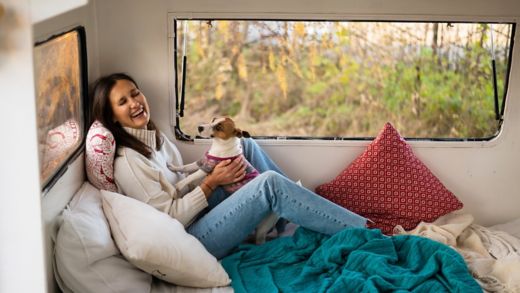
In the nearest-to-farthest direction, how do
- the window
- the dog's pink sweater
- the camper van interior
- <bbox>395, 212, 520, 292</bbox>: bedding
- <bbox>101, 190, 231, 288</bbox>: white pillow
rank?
the camper van interior → <bbox>101, 190, 231, 288</bbox>: white pillow → <bbox>395, 212, 520, 292</bbox>: bedding → the dog's pink sweater → the window

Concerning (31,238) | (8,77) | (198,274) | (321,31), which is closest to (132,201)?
(198,274)

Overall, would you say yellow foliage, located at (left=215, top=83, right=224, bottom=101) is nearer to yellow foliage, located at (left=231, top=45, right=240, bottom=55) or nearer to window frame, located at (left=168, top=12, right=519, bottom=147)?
yellow foliage, located at (left=231, top=45, right=240, bottom=55)

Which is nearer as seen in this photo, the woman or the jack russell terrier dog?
the woman

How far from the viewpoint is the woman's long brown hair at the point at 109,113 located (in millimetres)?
3252

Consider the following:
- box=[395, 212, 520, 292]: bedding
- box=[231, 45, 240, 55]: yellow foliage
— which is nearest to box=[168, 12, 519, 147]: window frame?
box=[395, 212, 520, 292]: bedding

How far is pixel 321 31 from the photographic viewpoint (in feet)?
15.7

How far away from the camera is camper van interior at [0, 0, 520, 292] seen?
2480 millimetres

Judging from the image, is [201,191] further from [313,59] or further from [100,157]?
[313,59]

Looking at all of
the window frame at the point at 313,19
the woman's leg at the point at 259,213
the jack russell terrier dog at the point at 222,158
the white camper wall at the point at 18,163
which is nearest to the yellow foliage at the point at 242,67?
the window frame at the point at 313,19

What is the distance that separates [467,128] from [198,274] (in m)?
2.99

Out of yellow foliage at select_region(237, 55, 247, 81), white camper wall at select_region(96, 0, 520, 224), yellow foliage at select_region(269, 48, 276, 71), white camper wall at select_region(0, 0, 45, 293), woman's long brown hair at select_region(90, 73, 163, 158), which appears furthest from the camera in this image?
yellow foliage at select_region(237, 55, 247, 81)

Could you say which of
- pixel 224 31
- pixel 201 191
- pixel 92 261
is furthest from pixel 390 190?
pixel 224 31

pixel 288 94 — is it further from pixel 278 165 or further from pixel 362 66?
pixel 278 165

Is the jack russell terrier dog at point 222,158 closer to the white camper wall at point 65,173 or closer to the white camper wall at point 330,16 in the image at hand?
the white camper wall at point 330,16
